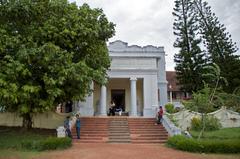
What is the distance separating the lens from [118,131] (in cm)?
1841

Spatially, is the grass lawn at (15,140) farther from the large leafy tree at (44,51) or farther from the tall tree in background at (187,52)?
the tall tree in background at (187,52)

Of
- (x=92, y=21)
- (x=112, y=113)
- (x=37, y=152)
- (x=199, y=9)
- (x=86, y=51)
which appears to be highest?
(x=199, y=9)

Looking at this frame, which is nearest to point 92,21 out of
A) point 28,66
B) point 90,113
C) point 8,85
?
point 28,66

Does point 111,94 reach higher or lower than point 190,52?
lower

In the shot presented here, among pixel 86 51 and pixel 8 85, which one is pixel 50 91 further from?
pixel 86 51

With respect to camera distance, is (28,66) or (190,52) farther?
(190,52)

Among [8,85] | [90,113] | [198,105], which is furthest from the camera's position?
[90,113]

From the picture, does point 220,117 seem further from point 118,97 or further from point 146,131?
point 118,97

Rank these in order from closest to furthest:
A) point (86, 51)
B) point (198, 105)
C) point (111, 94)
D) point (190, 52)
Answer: point (198, 105) → point (86, 51) → point (111, 94) → point (190, 52)

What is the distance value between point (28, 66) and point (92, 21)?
452cm

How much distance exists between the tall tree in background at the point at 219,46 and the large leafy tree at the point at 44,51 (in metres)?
17.7

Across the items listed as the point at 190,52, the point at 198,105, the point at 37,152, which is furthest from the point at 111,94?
the point at 37,152

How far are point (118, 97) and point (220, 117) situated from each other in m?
10.4

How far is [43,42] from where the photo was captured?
14359 millimetres
